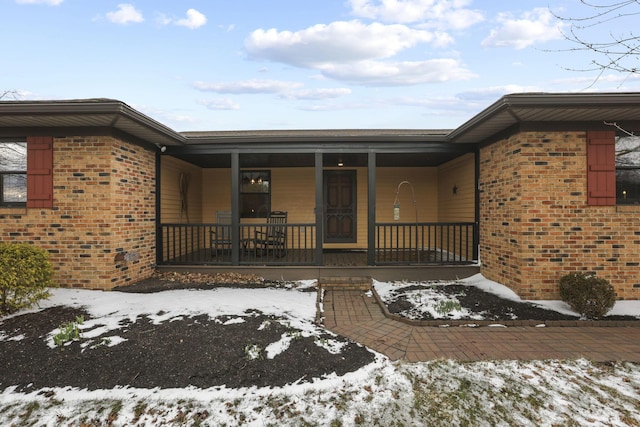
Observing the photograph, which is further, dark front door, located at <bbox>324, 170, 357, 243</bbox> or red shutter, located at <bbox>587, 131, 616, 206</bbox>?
dark front door, located at <bbox>324, 170, 357, 243</bbox>

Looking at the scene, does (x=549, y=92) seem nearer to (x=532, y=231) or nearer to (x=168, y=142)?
(x=532, y=231)

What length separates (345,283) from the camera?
550cm

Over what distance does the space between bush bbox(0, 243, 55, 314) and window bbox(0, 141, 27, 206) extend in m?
1.50

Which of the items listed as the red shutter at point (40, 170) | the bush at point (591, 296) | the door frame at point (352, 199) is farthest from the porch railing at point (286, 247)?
the red shutter at point (40, 170)

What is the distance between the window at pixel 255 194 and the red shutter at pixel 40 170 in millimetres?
4521

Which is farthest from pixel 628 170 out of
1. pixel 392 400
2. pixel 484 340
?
pixel 392 400

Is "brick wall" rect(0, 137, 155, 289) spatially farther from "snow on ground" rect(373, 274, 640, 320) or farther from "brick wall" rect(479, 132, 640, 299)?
"brick wall" rect(479, 132, 640, 299)

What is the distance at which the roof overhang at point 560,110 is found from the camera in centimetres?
383

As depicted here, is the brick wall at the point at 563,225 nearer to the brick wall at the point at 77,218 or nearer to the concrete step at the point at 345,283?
the concrete step at the point at 345,283

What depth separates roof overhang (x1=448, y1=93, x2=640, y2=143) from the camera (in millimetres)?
3834

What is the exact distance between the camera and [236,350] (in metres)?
2.90

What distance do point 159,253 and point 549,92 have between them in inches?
290

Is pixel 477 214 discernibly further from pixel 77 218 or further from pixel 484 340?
pixel 77 218

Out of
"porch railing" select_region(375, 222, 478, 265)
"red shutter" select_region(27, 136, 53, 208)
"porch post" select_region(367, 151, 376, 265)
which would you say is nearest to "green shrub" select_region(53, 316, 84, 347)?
"red shutter" select_region(27, 136, 53, 208)
